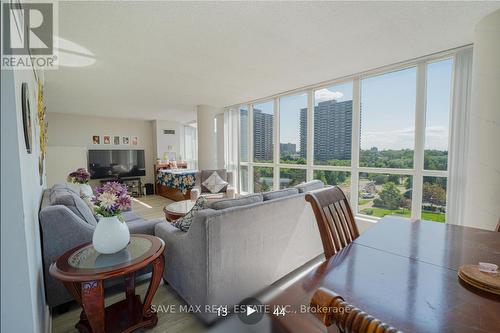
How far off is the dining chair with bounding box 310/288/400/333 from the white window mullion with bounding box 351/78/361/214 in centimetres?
343

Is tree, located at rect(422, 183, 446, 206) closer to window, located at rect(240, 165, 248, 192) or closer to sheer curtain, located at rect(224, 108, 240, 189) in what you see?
window, located at rect(240, 165, 248, 192)

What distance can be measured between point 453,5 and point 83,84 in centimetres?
489

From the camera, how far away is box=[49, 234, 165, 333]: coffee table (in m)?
1.27

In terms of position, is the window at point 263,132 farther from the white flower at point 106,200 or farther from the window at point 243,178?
the white flower at point 106,200

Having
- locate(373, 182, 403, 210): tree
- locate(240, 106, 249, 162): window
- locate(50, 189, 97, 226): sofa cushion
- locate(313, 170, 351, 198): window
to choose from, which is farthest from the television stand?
locate(373, 182, 403, 210): tree

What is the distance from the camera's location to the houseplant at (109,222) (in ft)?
4.82

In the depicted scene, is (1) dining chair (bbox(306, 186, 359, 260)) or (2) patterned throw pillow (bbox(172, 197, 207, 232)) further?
(2) patterned throw pillow (bbox(172, 197, 207, 232))

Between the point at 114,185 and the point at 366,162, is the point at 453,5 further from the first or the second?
the point at 114,185

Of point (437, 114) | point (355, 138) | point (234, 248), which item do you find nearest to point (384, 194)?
point (355, 138)

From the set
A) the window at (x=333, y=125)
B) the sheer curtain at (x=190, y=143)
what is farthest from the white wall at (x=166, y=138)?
the window at (x=333, y=125)

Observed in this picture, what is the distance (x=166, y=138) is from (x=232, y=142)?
10.1 feet

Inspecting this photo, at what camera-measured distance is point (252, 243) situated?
1.80m

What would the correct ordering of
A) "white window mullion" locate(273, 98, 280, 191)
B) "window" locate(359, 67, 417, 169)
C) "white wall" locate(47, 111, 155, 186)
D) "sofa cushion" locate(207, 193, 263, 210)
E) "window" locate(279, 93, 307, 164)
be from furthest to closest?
"white wall" locate(47, 111, 155, 186) < "white window mullion" locate(273, 98, 280, 191) < "window" locate(279, 93, 307, 164) < "window" locate(359, 67, 417, 169) < "sofa cushion" locate(207, 193, 263, 210)

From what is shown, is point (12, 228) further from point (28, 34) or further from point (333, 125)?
point (333, 125)
